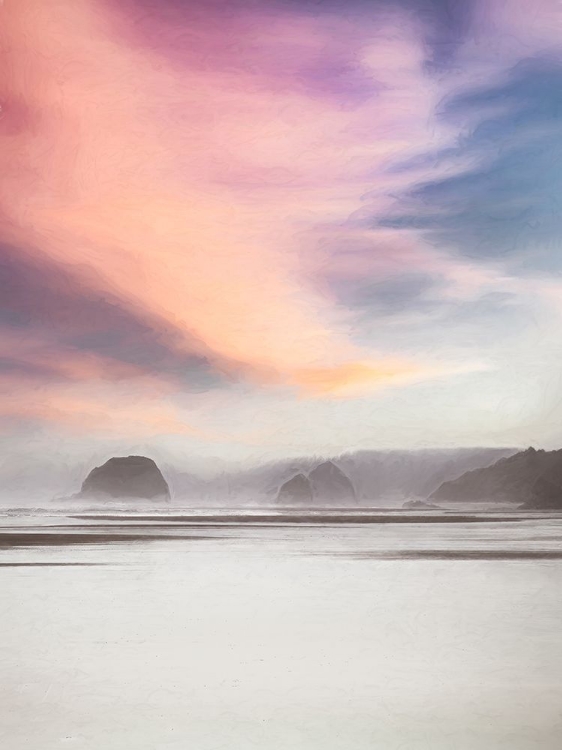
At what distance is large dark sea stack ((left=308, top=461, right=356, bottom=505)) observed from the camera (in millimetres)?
4824

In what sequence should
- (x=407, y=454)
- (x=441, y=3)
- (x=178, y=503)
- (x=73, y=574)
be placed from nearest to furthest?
(x=441, y=3) → (x=407, y=454) → (x=73, y=574) → (x=178, y=503)

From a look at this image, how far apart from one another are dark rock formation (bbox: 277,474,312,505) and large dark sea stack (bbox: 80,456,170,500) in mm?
730

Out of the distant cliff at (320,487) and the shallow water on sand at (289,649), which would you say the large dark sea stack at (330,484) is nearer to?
the distant cliff at (320,487)

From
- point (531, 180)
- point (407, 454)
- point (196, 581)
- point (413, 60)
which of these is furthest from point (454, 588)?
point (413, 60)

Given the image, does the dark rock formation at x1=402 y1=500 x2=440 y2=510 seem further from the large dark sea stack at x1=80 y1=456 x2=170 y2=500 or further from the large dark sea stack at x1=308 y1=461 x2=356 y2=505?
the large dark sea stack at x1=80 y1=456 x2=170 y2=500

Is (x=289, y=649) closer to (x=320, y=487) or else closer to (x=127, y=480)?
(x=320, y=487)

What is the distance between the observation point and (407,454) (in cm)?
462

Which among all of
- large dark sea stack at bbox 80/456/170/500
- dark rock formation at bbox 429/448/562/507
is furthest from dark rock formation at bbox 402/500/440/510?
large dark sea stack at bbox 80/456/170/500

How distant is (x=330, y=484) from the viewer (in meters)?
5.14

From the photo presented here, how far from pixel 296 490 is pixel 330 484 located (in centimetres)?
20

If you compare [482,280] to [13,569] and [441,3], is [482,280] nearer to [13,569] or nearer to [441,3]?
[441,3]

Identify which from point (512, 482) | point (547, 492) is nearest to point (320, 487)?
point (512, 482)

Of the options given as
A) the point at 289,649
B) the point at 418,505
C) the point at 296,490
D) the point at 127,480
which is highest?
the point at 127,480

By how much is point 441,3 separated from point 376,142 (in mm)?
713
